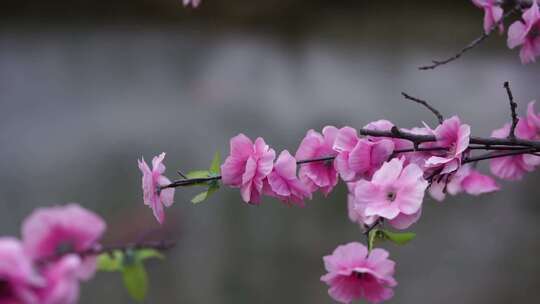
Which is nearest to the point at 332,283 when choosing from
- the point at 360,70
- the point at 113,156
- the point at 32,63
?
the point at 113,156

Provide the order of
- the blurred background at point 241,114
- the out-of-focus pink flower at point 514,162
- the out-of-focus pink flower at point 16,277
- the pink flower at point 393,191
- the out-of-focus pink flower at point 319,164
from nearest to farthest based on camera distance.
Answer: the out-of-focus pink flower at point 16,277 < the pink flower at point 393,191 < the out-of-focus pink flower at point 319,164 < the out-of-focus pink flower at point 514,162 < the blurred background at point 241,114

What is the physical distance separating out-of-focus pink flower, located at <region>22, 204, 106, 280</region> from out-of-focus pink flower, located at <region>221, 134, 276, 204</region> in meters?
0.24

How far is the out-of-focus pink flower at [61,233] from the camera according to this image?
1.30ft

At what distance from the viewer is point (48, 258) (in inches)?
15.8

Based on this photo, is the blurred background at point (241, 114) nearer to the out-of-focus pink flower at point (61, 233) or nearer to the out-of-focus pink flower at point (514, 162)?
the out-of-focus pink flower at point (514, 162)

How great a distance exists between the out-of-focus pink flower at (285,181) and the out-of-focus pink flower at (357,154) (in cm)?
5

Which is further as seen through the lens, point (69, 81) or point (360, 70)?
point (360, 70)

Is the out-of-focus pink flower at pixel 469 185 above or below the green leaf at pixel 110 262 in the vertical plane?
above

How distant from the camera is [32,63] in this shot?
65.7 inches

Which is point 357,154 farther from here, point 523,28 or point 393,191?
point 523,28

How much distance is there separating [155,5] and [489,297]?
1640 millimetres

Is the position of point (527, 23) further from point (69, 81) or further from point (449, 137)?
point (69, 81)

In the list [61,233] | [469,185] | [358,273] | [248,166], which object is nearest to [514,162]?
[469,185]

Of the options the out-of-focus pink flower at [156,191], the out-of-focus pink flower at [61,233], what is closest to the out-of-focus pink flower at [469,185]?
the out-of-focus pink flower at [156,191]
